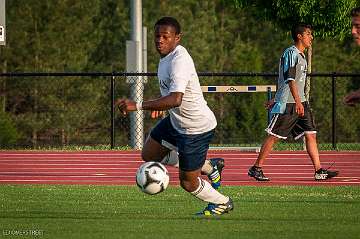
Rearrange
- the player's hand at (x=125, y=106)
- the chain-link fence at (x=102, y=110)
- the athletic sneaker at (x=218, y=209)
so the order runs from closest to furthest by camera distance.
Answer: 1. the player's hand at (x=125, y=106)
2. the athletic sneaker at (x=218, y=209)
3. the chain-link fence at (x=102, y=110)

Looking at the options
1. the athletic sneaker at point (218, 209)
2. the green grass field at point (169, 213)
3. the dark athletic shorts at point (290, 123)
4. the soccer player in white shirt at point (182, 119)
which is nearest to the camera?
the green grass field at point (169, 213)

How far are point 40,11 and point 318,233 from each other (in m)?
40.3

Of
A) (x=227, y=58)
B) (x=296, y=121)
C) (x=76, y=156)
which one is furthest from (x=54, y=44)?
(x=296, y=121)

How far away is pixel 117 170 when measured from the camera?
20.8m

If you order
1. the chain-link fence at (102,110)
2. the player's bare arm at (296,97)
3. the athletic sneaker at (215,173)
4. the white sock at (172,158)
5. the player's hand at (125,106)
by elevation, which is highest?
the player's hand at (125,106)

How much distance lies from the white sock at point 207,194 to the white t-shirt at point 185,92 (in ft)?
1.70

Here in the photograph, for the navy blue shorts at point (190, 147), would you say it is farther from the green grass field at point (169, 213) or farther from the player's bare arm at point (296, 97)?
the player's bare arm at point (296, 97)

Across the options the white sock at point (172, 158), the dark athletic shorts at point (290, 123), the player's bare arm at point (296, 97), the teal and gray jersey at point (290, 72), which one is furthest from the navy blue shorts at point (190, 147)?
the dark athletic shorts at point (290, 123)

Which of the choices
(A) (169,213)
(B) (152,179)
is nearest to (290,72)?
(A) (169,213)

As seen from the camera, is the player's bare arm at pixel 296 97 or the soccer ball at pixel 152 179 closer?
the soccer ball at pixel 152 179

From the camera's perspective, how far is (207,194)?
12.9m

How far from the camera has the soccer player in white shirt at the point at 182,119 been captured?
12.4m

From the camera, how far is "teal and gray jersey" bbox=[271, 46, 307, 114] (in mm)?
17516

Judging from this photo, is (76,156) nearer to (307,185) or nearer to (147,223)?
(307,185)
